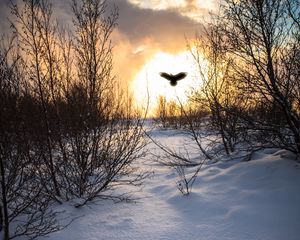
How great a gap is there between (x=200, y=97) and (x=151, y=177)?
257 cm

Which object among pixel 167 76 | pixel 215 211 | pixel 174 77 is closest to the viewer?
pixel 215 211

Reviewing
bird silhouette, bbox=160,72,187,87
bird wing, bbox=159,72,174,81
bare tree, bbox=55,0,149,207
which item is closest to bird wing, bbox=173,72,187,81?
bird silhouette, bbox=160,72,187,87

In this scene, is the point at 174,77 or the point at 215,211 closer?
the point at 215,211

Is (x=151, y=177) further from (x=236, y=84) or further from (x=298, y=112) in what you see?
(x=298, y=112)

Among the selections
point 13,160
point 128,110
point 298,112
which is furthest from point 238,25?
point 13,160

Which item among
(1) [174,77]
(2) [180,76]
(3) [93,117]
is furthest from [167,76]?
(3) [93,117]

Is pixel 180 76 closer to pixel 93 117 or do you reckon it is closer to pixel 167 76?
pixel 167 76

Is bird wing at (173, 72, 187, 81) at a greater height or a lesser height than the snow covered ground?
greater

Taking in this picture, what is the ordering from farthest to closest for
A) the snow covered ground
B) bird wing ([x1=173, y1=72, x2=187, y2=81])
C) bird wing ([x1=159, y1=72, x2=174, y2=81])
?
bird wing ([x1=159, y1=72, x2=174, y2=81]) < bird wing ([x1=173, y1=72, x2=187, y2=81]) < the snow covered ground

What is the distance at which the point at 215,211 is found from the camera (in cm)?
352

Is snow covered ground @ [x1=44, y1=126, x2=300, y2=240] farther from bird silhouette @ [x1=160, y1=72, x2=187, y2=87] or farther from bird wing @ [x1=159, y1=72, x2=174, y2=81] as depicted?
bird wing @ [x1=159, y1=72, x2=174, y2=81]

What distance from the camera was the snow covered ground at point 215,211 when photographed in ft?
9.93

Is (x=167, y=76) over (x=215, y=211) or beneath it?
over

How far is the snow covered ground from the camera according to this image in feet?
9.93
